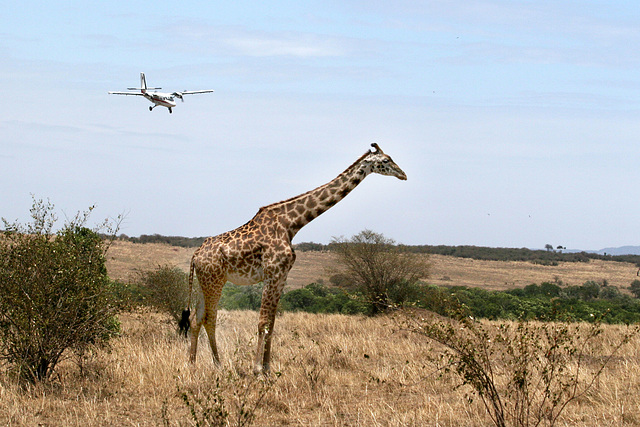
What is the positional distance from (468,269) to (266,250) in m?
54.5

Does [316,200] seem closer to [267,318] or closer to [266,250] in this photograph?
[266,250]

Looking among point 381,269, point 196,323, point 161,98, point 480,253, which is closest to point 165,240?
point 161,98

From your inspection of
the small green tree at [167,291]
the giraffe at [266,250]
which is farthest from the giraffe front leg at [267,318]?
the small green tree at [167,291]

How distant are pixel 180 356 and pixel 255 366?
179 centimetres

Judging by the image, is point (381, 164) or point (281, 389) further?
point (381, 164)

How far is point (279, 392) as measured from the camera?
8805 mm

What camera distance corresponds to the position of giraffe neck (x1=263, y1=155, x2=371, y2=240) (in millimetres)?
10492

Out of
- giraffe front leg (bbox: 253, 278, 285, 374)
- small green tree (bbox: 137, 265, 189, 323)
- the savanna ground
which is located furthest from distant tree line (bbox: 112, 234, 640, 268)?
giraffe front leg (bbox: 253, 278, 285, 374)

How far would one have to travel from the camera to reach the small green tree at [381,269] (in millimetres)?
21391

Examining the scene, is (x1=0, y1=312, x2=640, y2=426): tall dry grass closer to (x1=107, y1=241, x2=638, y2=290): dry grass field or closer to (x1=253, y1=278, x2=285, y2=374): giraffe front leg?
(x1=253, y1=278, x2=285, y2=374): giraffe front leg

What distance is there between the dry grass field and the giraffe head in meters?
28.3

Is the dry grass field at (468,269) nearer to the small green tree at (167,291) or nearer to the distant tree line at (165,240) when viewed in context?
the distant tree line at (165,240)

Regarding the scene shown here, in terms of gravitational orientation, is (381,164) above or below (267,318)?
above

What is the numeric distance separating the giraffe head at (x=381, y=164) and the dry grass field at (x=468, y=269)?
28.3m
